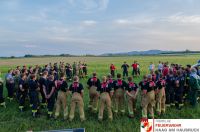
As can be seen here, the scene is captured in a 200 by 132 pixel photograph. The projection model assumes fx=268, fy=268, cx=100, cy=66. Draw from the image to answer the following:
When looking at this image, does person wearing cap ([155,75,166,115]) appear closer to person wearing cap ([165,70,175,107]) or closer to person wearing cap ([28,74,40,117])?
person wearing cap ([165,70,175,107])

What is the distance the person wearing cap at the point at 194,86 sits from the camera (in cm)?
1515

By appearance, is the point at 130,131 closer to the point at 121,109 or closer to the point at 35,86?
the point at 121,109

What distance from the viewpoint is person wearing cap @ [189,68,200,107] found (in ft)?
49.7

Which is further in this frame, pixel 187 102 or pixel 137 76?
pixel 137 76

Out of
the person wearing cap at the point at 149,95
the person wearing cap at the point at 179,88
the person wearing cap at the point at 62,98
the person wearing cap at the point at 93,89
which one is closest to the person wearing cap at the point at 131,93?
the person wearing cap at the point at 149,95

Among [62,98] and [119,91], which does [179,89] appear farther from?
[62,98]

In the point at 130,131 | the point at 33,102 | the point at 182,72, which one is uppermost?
the point at 182,72

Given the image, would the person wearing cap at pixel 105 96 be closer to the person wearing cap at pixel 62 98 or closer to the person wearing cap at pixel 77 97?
the person wearing cap at pixel 77 97

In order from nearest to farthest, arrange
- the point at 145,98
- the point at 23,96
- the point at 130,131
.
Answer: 1. the point at 130,131
2. the point at 145,98
3. the point at 23,96

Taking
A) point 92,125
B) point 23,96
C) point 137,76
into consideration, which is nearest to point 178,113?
point 92,125

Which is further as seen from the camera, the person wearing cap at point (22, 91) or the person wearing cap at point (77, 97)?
the person wearing cap at point (22, 91)

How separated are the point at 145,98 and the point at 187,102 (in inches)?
183

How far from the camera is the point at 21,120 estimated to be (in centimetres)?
1333

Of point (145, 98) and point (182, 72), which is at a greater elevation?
point (182, 72)
